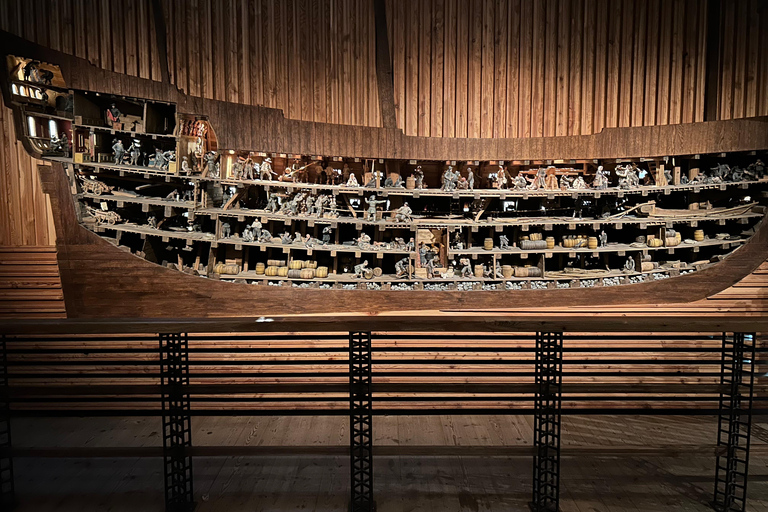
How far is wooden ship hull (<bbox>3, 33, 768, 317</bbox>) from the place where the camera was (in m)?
4.87

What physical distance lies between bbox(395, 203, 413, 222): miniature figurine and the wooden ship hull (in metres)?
0.09

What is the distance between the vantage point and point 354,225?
6152 millimetres

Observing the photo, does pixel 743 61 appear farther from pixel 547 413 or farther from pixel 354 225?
pixel 547 413

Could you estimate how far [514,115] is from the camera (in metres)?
6.00

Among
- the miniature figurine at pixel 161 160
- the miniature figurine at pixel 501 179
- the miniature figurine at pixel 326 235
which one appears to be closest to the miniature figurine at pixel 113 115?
the miniature figurine at pixel 161 160

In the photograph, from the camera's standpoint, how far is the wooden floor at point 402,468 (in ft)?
10.2

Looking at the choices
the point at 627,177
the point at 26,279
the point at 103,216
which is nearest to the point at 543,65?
the point at 627,177

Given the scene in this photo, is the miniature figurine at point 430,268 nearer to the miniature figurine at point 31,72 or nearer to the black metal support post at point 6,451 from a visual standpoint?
the black metal support post at point 6,451

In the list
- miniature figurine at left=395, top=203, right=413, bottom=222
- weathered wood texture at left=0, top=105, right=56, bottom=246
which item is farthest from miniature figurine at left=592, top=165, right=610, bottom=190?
weathered wood texture at left=0, top=105, right=56, bottom=246

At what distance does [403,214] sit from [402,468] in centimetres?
282

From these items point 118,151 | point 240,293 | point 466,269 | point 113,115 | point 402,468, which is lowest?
point 402,468

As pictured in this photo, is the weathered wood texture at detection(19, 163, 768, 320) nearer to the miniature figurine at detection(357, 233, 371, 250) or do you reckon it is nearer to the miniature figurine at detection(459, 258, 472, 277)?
the miniature figurine at detection(459, 258, 472, 277)

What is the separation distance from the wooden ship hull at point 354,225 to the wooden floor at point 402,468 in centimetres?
129

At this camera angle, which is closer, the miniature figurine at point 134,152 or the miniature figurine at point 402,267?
the miniature figurine at point 134,152
